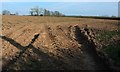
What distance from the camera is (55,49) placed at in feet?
46.1

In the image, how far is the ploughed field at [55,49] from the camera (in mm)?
11758

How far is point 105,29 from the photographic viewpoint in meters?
18.6

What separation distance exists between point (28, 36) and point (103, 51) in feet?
18.0

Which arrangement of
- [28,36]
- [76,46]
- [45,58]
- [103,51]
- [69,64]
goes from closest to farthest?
1. [69,64]
2. [45,58]
3. [103,51]
4. [76,46]
5. [28,36]

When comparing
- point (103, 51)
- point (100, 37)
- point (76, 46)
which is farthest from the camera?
point (100, 37)

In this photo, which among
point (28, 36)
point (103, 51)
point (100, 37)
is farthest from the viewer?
Result: point (28, 36)

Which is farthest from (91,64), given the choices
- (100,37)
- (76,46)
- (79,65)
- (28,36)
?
(28,36)

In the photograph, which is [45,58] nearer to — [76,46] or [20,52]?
[20,52]

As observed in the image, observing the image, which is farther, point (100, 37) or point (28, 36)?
point (28, 36)

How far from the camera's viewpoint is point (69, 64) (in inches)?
463

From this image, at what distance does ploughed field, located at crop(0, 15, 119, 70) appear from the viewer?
463 inches

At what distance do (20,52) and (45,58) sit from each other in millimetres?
1623

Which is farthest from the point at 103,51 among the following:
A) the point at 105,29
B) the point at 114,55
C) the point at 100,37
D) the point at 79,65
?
the point at 105,29

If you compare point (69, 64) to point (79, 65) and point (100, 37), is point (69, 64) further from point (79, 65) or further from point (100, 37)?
point (100, 37)
